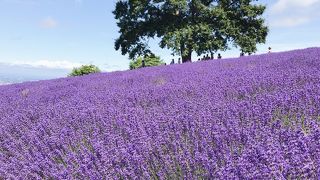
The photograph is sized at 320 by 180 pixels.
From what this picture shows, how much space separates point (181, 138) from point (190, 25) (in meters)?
19.8

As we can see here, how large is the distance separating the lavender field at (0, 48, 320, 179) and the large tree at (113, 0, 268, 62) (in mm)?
17092

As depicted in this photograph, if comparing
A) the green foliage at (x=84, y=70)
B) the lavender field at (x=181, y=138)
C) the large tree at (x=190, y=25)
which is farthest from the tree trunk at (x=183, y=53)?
the lavender field at (x=181, y=138)

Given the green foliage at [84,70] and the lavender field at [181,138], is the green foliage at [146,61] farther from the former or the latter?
the lavender field at [181,138]

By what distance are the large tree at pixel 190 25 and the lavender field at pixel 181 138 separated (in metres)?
17.1

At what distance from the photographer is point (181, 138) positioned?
2.92m

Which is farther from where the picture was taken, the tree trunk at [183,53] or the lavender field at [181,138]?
the tree trunk at [183,53]

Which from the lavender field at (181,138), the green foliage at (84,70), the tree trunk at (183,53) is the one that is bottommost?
the lavender field at (181,138)

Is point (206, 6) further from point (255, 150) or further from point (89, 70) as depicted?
point (255, 150)

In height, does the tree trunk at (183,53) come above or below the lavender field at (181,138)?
above

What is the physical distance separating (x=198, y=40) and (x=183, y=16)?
6.18 ft

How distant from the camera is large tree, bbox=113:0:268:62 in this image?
2206 centimetres

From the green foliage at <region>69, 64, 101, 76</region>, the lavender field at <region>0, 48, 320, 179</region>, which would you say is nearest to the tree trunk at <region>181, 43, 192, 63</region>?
the green foliage at <region>69, 64, 101, 76</region>

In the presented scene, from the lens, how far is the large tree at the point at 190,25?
72.4 feet

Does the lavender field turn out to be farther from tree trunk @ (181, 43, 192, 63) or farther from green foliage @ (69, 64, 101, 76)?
green foliage @ (69, 64, 101, 76)
